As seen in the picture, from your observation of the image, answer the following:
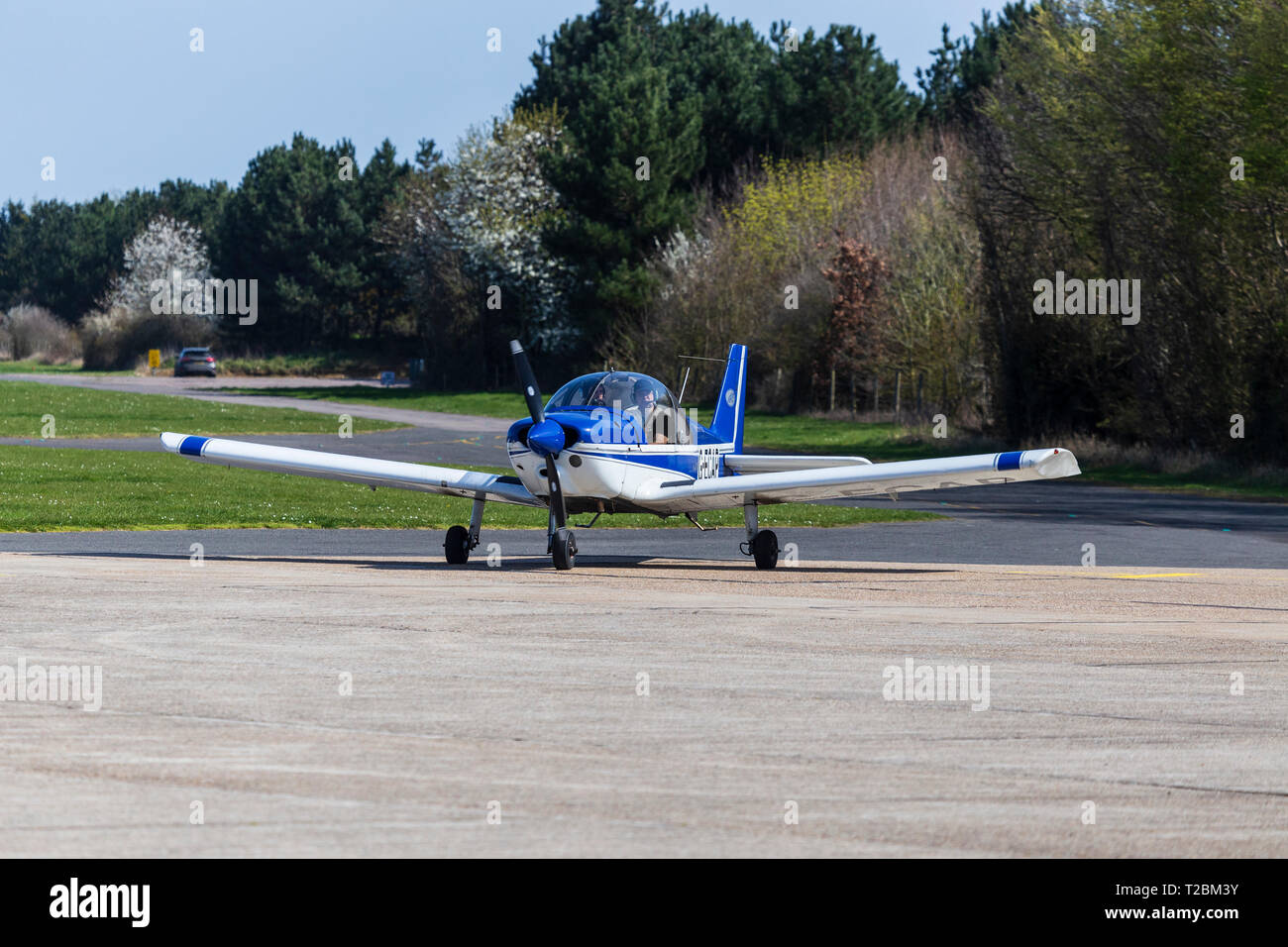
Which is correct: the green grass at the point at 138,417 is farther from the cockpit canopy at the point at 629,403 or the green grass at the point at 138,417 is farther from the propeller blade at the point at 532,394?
the cockpit canopy at the point at 629,403

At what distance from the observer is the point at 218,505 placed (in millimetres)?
25359

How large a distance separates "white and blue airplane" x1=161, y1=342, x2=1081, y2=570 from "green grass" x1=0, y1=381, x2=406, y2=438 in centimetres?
2691

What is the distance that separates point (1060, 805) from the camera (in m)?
6.53

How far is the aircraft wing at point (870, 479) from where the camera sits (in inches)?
626

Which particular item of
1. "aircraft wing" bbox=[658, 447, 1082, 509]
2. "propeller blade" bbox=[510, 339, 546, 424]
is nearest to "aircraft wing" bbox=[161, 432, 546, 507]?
"propeller blade" bbox=[510, 339, 546, 424]

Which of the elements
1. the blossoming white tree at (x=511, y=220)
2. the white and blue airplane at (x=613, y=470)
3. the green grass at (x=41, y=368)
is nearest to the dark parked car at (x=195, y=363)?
the green grass at (x=41, y=368)

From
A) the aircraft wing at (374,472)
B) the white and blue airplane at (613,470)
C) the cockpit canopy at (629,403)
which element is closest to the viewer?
the white and blue airplane at (613,470)

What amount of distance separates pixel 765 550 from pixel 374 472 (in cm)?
499

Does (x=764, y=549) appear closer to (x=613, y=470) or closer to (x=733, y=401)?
(x=613, y=470)

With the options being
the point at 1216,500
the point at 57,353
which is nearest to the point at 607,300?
the point at 1216,500

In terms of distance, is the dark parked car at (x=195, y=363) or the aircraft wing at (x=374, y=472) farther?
the dark parked car at (x=195, y=363)

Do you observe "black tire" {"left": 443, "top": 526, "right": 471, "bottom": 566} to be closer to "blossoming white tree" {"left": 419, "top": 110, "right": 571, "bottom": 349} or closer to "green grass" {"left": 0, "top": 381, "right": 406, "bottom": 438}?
"green grass" {"left": 0, "top": 381, "right": 406, "bottom": 438}

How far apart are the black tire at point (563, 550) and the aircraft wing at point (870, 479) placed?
55.7 inches

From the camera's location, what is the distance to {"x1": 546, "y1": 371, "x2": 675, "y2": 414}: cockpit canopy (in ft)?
58.7
